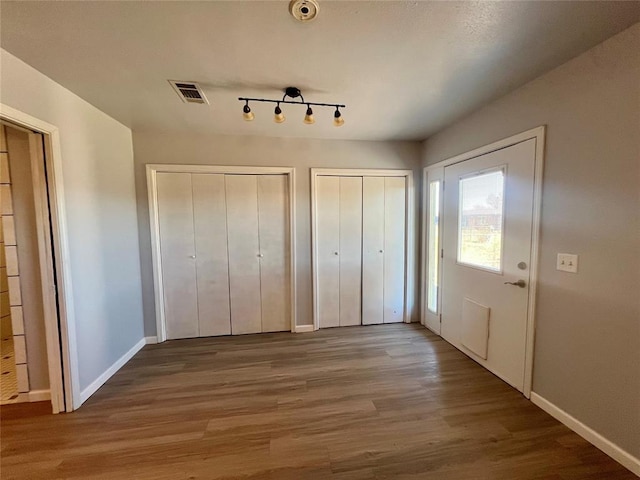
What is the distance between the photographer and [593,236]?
160 cm

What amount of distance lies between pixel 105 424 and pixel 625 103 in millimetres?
3805

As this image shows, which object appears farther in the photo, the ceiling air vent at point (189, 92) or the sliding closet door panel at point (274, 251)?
the sliding closet door panel at point (274, 251)

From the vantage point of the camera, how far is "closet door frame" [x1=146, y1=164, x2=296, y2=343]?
2.95 m

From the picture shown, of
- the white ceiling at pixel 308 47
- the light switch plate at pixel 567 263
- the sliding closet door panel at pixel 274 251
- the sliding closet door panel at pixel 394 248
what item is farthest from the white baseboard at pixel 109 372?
the light switch plate at pixel 567 263

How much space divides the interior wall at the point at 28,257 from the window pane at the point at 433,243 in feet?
12.3

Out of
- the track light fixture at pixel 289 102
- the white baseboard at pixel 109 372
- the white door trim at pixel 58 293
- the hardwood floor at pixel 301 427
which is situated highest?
the track light fixture at pixel 289 102

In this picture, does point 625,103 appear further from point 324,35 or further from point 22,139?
point 22,139

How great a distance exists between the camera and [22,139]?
191cm

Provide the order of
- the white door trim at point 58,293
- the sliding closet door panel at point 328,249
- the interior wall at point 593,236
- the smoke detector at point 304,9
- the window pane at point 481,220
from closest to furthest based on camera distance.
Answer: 1. the smoke detector at point 304,9
2. the interior wall at point 593,236
3. the white door trim at point 58,293
4. the window pane at point 481,220
5. the sliding closet door panel at point 328,249

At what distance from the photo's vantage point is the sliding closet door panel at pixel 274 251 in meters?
3.18

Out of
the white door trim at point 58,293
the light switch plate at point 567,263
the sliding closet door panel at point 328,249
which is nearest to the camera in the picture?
the light switch plate at point 567,263

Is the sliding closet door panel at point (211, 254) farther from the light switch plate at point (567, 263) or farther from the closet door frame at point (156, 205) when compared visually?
the light switch plate at point (567, 263)

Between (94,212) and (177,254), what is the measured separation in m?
0.96

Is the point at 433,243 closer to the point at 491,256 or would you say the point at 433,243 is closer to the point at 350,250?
the point at 491,256
